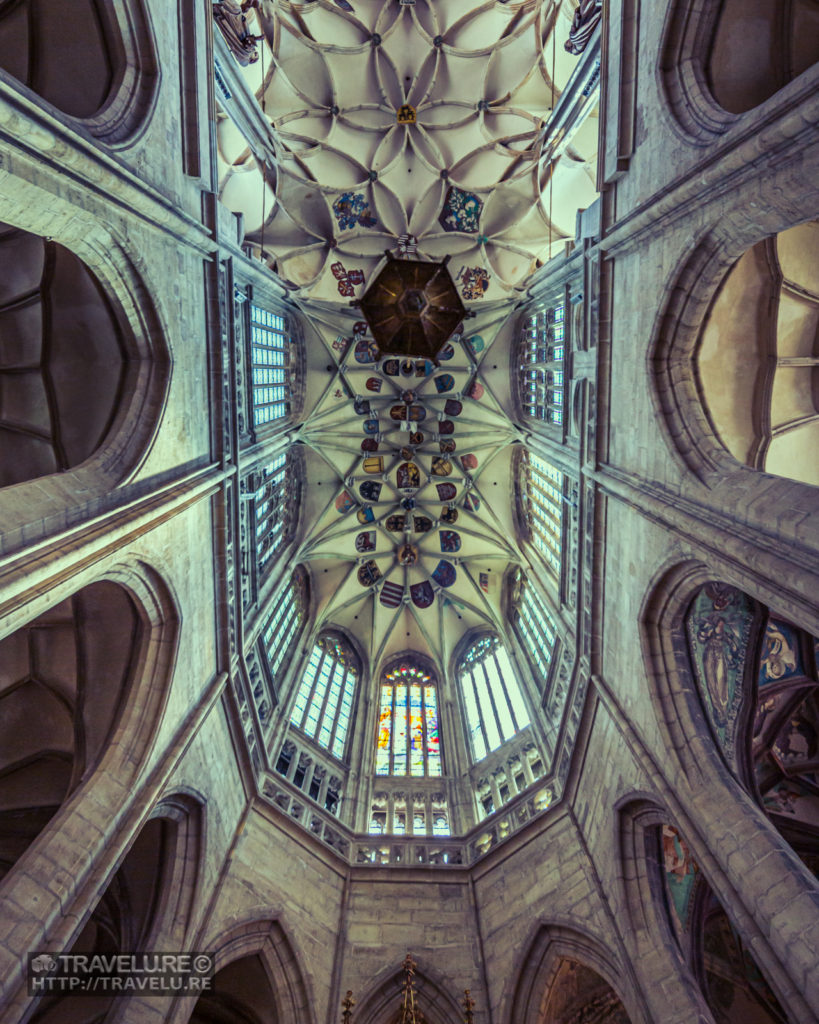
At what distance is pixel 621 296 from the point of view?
390 inches

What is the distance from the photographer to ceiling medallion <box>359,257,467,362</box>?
13.8 metres

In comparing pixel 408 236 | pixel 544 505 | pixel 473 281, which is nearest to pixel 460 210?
pixel 408 236

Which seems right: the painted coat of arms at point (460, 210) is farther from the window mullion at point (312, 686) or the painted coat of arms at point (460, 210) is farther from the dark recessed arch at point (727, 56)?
the window mullion at point (312, 686)

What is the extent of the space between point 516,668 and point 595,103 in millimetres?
14258

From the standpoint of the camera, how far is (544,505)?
17.5m

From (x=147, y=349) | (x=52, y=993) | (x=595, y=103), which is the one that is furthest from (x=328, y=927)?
→ (x=595, y=103)

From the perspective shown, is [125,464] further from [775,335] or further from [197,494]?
[775,335]

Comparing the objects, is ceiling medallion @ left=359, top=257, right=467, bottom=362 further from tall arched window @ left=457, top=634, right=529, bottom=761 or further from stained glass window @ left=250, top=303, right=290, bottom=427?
tall arched window @ left=457, top=634, right=529, bottom=761

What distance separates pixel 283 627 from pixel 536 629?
7441 mm

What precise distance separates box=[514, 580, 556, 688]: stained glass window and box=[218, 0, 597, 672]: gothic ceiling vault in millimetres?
1088

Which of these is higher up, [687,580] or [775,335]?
[775,335]

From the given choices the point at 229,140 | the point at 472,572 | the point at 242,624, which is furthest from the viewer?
the point at 472,572

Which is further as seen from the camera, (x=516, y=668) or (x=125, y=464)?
(x=516, y=668)

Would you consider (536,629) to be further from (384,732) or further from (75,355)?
(75,355)
